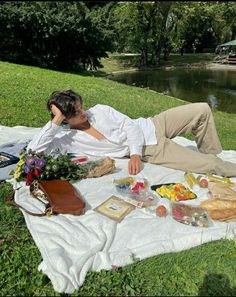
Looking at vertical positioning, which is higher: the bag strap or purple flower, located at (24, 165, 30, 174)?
purple flower, located at (24, 165, 30, 174)

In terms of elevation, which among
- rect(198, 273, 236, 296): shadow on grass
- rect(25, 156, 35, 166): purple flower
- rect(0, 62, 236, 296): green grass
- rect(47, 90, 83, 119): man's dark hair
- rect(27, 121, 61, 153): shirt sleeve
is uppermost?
rect(47, 90, 83, 119): man's dark hair

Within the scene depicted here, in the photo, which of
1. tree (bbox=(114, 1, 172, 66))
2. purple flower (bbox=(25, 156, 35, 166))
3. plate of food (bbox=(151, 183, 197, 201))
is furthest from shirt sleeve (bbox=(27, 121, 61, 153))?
tree (bbox=(114, 1, 172, 66))

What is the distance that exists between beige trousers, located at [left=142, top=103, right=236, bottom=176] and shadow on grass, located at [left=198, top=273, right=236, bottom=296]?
73.9 inches

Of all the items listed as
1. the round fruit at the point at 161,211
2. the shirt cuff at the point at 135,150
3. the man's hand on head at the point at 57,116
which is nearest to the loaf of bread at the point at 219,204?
the round fruit at the point at 161,211

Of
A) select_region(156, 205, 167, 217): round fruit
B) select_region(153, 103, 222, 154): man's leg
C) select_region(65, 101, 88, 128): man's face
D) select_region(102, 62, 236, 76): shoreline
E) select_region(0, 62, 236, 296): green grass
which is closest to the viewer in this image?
select_region(0, 62, 236, 296): green grass

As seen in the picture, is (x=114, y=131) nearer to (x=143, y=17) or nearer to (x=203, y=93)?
(x=203, y=93)

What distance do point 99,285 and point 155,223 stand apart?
96 centimetres

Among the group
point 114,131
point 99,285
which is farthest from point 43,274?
point 114,131

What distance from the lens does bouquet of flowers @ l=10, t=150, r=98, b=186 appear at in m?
3.97

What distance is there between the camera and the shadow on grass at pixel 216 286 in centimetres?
264

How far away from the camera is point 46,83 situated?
995 centimetres

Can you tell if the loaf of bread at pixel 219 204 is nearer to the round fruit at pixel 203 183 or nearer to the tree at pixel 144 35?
the round fruit at pixel 203 183

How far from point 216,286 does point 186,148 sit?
88.0 inches

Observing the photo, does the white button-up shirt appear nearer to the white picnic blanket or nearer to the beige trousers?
the beige trousers
